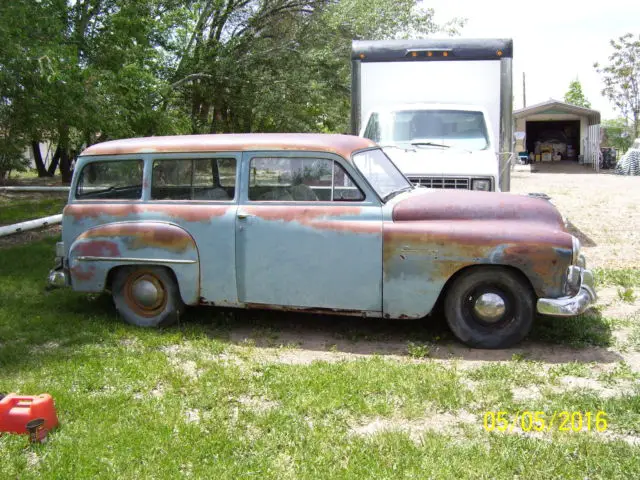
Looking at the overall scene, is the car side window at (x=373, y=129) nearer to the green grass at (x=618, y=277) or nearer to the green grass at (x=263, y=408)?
the green grass at (x=618, y=277)

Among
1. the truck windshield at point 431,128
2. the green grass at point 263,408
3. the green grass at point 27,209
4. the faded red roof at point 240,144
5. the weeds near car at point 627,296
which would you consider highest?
the truck windshield at point 431,128

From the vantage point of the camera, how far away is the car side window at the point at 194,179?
5871 millimetres

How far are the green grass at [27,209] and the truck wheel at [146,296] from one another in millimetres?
6887

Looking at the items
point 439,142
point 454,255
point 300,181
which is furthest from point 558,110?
point 454,255

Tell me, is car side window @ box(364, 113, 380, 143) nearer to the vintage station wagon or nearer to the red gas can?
the vintage station wagon

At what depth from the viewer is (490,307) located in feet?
17.3

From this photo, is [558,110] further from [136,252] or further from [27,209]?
[136,252]

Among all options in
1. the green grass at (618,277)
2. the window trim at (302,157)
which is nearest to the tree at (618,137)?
the green grass at (618,277)

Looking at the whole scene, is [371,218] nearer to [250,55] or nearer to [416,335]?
[416,335]

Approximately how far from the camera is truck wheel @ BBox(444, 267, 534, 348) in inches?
206

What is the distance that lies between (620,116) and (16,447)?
4346 centimetres

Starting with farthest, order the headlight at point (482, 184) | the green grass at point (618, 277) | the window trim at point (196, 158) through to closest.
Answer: the headlight at point (482, 184) → the green grass at point (618, 277) → the window trim at point (196, 158)
